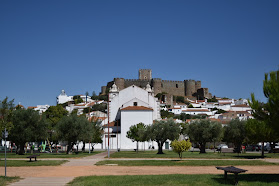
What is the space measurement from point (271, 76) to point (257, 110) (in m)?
2.24

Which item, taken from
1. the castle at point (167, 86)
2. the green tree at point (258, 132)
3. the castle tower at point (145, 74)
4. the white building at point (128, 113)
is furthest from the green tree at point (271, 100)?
the castle tower at point (145, 74)

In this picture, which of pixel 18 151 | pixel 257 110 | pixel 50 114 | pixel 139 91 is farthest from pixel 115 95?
pixel 257 110

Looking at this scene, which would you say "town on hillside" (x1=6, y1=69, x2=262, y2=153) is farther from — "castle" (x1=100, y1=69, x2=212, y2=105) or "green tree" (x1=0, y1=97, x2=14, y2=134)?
"green tree" (x1=0, y1=97, x2=14, y2=134)

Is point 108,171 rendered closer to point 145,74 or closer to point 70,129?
point 70,129

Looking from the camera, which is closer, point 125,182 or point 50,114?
point 125,182

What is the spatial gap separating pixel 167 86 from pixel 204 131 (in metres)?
135

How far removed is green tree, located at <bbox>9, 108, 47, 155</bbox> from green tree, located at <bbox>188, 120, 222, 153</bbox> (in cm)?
1963

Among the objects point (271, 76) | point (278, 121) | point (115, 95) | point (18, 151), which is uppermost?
point (115, 95)

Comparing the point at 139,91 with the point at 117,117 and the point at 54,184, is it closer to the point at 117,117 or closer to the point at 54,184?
the point at 117,117

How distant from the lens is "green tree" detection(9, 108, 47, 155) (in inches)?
1583

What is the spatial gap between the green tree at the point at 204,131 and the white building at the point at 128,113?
22.0 meters

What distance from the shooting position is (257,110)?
679 inches

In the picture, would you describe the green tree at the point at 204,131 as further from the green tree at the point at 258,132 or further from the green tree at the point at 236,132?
the green tree at the point at 258,132

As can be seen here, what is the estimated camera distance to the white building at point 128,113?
71500mm
